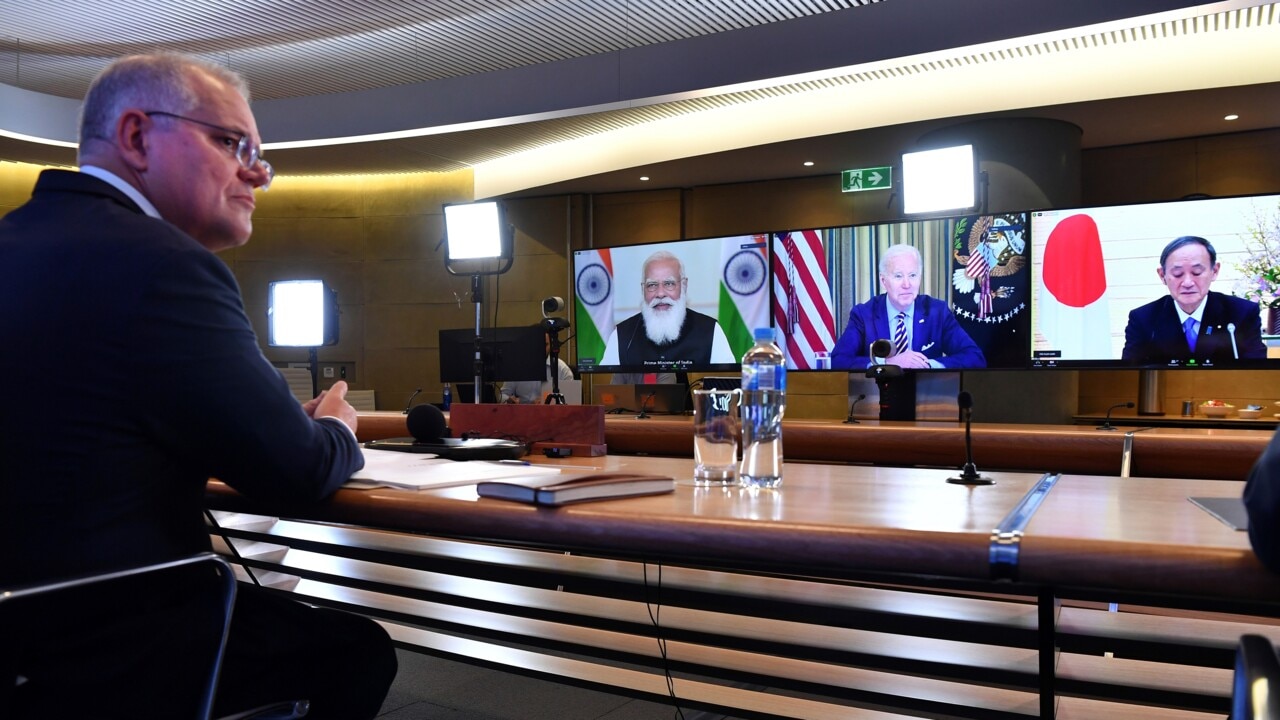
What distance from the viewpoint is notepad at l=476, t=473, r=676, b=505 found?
1.13m

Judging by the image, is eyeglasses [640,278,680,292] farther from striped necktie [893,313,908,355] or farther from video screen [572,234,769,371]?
striped necktie [893,313,908,355]

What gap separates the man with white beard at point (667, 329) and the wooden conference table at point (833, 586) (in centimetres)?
120

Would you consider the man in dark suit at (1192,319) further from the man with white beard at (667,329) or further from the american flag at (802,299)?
the man with white beard at (667,329)

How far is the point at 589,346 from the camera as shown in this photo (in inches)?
145

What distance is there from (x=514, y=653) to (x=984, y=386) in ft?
13.1

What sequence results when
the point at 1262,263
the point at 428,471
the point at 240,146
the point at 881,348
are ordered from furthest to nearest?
the point at 881,348
the point at 1262,263
the point at 428,471
the point at 240,146

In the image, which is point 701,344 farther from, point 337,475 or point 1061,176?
point 1061,176

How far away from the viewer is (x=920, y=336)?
3.05 metres

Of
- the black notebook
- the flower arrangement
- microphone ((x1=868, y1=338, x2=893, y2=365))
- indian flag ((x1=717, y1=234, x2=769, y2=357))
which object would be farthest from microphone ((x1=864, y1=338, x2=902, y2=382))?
the black notebook

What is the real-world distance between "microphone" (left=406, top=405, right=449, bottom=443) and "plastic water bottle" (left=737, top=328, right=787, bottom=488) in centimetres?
69

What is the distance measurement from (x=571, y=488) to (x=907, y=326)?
2169mm

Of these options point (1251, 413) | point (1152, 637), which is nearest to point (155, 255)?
point (1152, 637)

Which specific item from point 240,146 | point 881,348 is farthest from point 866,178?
point 240,146

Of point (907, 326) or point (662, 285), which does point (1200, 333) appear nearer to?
point (907, 326)
